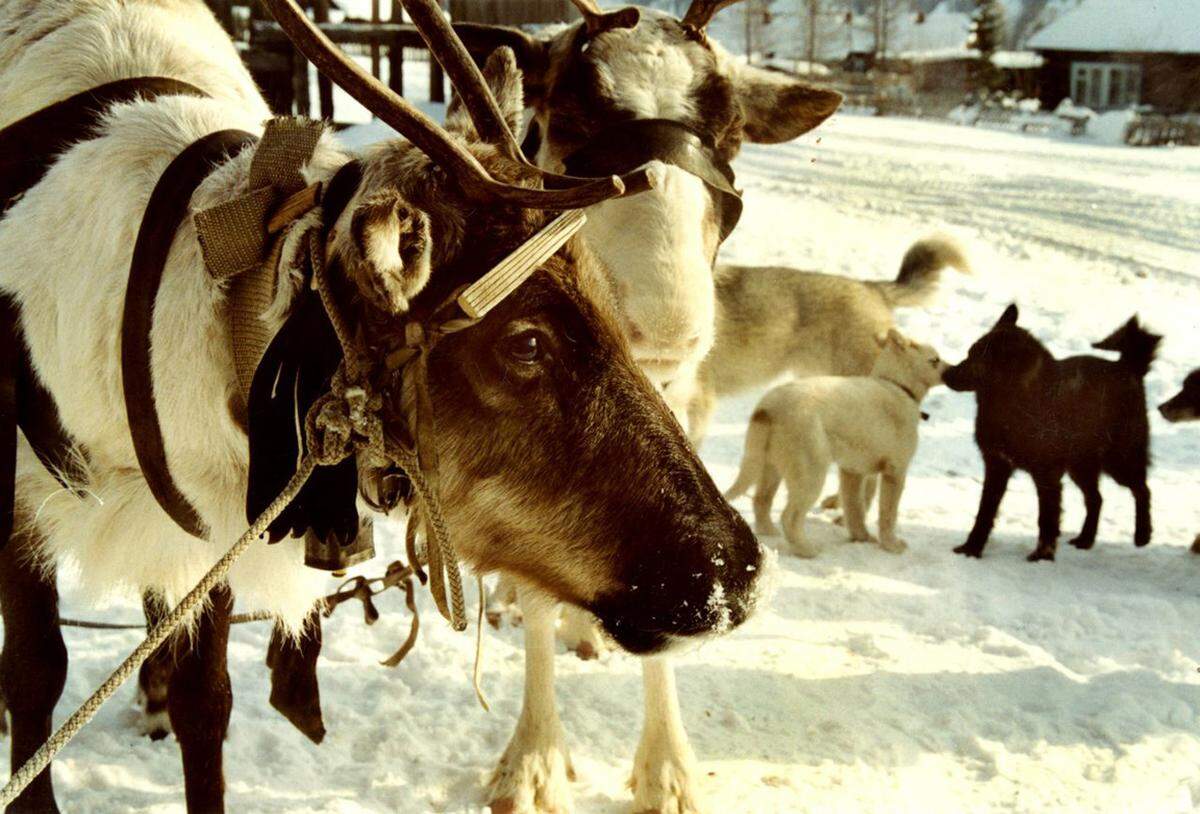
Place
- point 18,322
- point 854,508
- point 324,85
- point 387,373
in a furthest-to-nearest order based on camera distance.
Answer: point 324,85
point 854,508
point 18,322
point 387,373

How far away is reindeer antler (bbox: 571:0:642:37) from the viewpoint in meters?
3.37

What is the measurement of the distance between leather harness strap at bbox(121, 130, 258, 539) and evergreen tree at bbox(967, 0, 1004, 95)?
25.8 meters

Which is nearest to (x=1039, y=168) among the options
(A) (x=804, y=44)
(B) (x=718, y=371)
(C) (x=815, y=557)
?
(A) (x=804, y=44)

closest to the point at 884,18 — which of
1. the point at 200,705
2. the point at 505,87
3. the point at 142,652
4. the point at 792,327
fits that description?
the point at 792,327

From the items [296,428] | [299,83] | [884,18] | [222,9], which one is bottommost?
[296,428]

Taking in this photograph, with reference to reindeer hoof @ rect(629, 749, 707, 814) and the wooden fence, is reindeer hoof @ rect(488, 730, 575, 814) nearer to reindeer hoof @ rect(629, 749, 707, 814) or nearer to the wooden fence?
reindeer hoof @ rect(629, 749, 707, 814)

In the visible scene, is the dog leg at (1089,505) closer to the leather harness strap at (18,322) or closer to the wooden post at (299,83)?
the leather harness strap at (18,322)

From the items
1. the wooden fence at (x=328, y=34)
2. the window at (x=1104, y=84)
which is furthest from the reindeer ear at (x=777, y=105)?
the window at (x=1104, y=84)

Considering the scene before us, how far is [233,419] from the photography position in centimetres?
212

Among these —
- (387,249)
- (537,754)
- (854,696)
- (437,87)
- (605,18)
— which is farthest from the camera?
(437,87)

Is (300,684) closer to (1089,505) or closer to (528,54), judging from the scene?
(528,54)

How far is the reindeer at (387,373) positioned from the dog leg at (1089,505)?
466cm

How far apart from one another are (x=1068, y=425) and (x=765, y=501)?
1689 millimetres

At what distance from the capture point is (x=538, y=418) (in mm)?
1952
